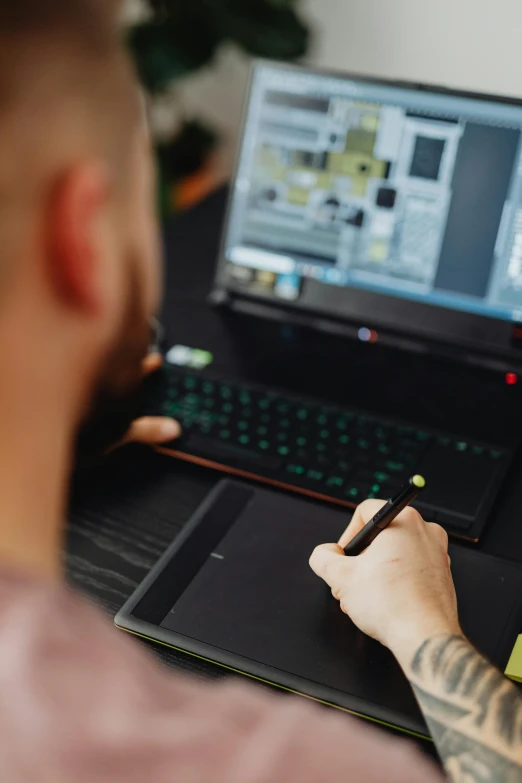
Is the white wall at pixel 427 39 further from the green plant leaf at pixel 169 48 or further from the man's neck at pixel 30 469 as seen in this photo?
the man's neck at pixel 30 469

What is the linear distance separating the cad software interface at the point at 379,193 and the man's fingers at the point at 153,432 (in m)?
0.25

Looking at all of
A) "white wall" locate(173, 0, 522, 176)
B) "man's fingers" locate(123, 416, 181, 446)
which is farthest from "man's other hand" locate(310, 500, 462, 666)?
"white wall" locate(173, 0, 522, 176)

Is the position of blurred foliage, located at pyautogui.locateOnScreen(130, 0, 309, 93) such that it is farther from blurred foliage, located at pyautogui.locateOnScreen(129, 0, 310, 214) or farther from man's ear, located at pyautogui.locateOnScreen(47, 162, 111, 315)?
man's ear, located at pyautogui.locateOnScreen(47, 162, 111, 315)

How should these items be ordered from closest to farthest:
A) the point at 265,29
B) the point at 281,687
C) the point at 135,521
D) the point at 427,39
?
1. the point at 281,687
2. the point at 135,521
3. the point at 427,39
4. the point at 265,29

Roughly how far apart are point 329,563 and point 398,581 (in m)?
0.06

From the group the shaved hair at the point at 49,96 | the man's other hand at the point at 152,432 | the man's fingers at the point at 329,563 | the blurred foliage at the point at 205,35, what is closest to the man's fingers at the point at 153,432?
the man's other hand at the point at 152,432

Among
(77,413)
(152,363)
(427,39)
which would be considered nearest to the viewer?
(77,413)

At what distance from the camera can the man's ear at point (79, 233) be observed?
0.40 metres

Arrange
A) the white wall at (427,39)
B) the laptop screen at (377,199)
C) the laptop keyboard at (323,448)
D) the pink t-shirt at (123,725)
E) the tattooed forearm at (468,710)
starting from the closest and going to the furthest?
the pink t-shirt at (123,725) → the tattooed forearm at (468,710) → the laptop keyboard at (323,448) → the laptop screen at (377,199) → the white wall at (427,39)

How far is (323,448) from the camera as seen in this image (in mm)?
831

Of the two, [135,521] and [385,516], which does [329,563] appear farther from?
[135,521]

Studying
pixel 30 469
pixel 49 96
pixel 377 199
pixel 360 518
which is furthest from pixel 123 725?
pixel 377 199

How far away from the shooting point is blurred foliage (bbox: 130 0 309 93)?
1.63 metres

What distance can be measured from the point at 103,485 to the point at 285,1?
3.85 ft
